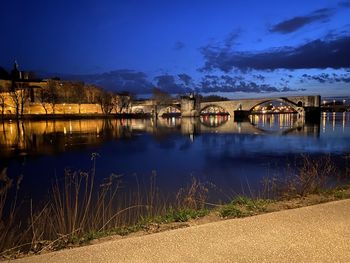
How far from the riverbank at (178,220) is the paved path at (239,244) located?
543 mm

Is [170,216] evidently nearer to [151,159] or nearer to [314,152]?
[151,159]

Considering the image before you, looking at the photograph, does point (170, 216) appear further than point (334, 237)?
Yes

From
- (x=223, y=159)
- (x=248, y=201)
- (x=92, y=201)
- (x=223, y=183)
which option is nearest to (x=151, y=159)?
(x=223, y=159)

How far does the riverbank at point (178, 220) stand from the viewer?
5555 mm

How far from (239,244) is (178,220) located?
187 centimetres

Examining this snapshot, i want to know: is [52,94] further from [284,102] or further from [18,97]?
[284,102]

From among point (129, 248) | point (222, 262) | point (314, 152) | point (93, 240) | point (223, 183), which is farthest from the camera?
point (314, 152)

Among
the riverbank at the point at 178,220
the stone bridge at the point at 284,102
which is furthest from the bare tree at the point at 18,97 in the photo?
the riverbank at the point at 178,220

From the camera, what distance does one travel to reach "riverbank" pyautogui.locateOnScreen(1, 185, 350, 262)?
Answer: 219 inches

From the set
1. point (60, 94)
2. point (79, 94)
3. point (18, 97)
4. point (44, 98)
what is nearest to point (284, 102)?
point (79, 94)

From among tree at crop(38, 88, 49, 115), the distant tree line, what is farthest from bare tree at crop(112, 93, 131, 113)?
tree at crop(38, 88, 49, 115)

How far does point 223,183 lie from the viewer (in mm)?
15680

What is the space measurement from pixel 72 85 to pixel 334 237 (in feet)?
413

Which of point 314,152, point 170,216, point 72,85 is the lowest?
point 314,152
